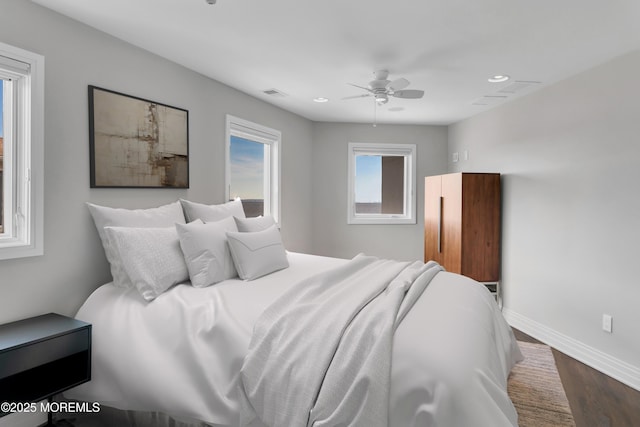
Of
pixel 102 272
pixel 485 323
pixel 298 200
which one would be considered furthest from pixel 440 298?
pixel 298 200

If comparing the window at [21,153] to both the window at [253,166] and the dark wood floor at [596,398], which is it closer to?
the window at [253,166]

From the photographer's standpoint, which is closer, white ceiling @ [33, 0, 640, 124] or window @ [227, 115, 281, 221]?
white ceiling @ [33, 0, 640, 124]

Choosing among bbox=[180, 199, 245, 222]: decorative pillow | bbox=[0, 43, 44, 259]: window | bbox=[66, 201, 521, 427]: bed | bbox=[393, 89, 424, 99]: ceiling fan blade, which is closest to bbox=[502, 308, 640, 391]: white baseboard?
bbox=[66, 201, 521, 427]: bed

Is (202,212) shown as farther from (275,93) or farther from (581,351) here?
(581,351)

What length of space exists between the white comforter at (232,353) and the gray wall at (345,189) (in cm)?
318

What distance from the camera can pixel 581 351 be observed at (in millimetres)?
3258

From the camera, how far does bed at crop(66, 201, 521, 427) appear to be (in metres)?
1.36

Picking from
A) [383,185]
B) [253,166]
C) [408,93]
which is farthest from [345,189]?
[408,93]

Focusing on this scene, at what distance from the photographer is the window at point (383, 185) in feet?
18.6

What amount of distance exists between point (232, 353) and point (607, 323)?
10.1 ft

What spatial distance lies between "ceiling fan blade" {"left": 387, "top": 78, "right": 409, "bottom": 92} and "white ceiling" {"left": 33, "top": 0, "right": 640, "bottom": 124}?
186 mm

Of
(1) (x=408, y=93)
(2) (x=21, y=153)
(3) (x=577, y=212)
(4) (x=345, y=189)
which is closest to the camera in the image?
(2) (x=21, y=153)

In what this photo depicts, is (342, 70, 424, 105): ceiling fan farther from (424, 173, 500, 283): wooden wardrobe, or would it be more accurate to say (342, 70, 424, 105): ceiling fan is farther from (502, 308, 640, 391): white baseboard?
(502, 308, 640, 391): white baseboard

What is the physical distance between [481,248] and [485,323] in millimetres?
2633
